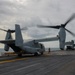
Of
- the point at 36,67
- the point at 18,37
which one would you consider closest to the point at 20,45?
the point at 18,37

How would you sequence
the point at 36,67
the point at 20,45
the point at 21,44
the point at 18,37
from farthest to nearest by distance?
the point at 18,37
the point at 21,44
the point at 20,45
the point at 36,67

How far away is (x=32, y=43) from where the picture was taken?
49125mm

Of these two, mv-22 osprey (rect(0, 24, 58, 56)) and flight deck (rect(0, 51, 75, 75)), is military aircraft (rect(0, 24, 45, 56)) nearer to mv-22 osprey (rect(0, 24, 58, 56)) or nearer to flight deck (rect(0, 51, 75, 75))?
mv-22 osprey (rect(0, 24, 58, 56))

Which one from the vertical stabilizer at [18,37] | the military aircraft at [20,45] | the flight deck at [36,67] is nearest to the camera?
the flight deck at [36,67]

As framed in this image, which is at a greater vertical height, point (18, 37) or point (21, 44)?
point (18, 37)

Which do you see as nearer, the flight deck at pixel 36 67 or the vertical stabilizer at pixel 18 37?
the flight deck at pixel 36 67

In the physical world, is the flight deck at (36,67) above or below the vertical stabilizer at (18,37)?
below

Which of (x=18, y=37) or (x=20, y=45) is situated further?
(x=18, y=37)

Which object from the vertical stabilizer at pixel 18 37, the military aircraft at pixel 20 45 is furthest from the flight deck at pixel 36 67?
the military aircraft at pixel 20 45

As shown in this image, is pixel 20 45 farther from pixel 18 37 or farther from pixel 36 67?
pixel 36 67

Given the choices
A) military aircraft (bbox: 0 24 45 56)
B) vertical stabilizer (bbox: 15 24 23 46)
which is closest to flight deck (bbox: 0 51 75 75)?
vertical stabilizer (bbox: 15 24 23 46)

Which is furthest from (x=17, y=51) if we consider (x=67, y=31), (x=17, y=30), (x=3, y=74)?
(x=3, y=74)

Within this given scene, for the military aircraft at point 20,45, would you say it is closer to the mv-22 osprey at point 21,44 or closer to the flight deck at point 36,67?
the mv-22 osprey at point 21,44

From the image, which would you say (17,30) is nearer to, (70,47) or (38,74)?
(38,74)
